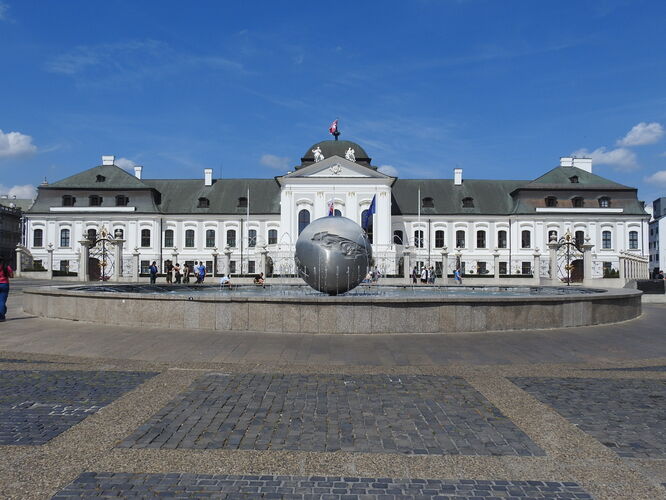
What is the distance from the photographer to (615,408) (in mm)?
5629

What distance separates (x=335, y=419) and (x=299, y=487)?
1.51 m

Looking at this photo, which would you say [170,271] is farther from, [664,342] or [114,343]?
[664,342]

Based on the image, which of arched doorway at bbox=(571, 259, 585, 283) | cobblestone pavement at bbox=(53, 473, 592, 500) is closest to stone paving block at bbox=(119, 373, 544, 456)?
cobblestone pavement at bbox=(53, 473, 592, 500)

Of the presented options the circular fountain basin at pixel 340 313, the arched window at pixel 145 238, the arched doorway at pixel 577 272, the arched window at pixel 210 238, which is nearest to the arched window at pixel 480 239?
the arched doorway at pixel 577 272

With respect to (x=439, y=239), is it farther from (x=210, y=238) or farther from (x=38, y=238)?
(x=38, y=238)

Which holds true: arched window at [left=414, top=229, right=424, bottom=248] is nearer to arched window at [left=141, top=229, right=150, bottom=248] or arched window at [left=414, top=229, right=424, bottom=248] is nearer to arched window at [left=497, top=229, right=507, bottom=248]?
arched window at [left=497, top=229, right=507, bottom=248]

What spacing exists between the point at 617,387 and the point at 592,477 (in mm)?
3196

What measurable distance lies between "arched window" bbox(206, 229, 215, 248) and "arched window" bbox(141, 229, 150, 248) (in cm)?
645

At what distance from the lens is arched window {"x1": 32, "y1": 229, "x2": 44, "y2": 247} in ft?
193

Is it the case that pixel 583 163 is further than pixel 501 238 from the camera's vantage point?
Yes

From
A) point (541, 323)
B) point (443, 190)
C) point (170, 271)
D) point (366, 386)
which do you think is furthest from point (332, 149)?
point (366, 386)

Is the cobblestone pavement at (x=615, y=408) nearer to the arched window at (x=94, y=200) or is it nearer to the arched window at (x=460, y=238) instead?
the arched window at (x=460, y=238)

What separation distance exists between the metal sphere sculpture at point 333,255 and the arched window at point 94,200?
5157 centimetres

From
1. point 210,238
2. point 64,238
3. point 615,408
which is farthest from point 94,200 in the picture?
point 615,408
